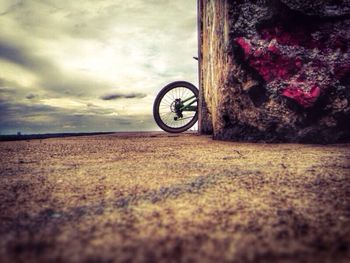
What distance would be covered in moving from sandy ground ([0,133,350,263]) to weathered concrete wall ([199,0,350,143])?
3.69 ft

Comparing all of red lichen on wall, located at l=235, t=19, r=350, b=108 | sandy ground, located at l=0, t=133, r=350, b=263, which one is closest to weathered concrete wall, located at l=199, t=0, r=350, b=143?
red lichen on wall, located at l=235, t=19, r=350, b=108

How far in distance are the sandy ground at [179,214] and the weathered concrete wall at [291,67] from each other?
112 centimetres

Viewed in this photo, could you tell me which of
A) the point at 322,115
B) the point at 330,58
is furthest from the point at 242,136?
the point at 330,58

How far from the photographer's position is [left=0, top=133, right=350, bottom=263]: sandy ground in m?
0.59

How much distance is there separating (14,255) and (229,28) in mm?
2623

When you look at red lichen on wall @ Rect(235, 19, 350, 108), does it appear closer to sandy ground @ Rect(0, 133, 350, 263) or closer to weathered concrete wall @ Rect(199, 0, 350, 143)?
weathered concrete wall @ Rect(199, 0, 350, 143)

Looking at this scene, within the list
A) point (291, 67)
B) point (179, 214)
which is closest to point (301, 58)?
point (291, 67)

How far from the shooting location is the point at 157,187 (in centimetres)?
109

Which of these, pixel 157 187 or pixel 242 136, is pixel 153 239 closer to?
pixel 157 187

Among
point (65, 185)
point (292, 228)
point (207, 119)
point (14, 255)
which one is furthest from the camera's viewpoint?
point (207, 119)

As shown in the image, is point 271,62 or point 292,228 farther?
point 271,62

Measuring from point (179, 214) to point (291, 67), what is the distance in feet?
7.10

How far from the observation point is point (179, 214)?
0.80 metres

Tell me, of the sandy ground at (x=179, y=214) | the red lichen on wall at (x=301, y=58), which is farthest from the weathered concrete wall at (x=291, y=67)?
the sandy ground at (x=179, y=214)
